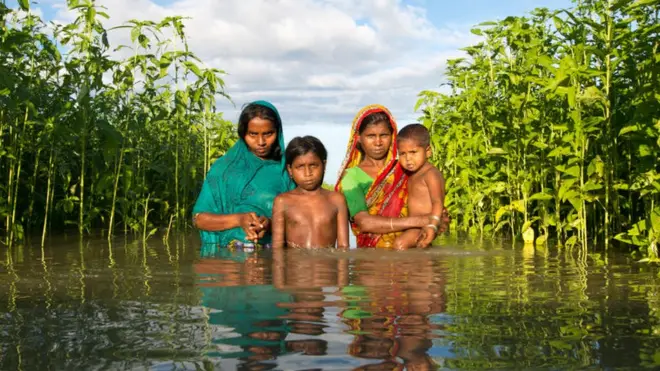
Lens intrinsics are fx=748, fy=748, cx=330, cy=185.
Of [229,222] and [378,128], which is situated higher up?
[378,128]

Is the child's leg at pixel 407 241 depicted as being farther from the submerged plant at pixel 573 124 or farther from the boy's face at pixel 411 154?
the submerged plant at pixel 573 124

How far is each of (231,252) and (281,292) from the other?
2584 mm

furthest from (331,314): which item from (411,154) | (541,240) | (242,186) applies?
(541,240)

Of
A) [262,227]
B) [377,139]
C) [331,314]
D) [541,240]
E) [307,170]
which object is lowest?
[331,314]

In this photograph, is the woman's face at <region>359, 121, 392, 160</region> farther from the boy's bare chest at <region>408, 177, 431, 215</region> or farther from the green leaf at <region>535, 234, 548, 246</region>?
the green leaf at <region>535, 234, 548, 246</region>

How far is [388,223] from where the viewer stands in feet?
21.5

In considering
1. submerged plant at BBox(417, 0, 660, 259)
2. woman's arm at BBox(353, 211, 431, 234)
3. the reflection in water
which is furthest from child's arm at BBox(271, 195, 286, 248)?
submerged plant at BBox(417, 0, 660, 259)

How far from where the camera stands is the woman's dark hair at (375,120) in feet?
22.2

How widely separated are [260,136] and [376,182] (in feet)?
3.74

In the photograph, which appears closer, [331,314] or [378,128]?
[331,314]

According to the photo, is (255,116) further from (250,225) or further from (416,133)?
(416,133)

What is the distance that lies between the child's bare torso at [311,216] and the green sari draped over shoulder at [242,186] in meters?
0.53

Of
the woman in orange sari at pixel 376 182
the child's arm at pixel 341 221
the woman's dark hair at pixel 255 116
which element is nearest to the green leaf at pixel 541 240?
the woman in orange sari at pixel 376 182

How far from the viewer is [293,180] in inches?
275
